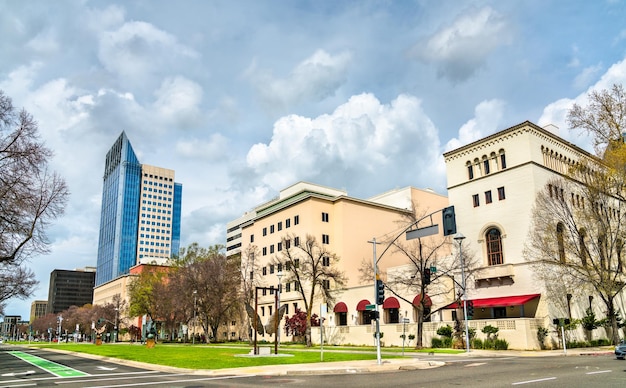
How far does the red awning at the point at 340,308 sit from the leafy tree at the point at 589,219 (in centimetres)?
2505

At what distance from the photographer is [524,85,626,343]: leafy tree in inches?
1713

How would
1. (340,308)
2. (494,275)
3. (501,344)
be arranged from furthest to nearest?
(340,308), (494,275), (501,344)

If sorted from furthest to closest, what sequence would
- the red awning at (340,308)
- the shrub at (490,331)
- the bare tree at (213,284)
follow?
the bare tree at (213,284) → the red awning at (340,308) → the shrub at (490,331)

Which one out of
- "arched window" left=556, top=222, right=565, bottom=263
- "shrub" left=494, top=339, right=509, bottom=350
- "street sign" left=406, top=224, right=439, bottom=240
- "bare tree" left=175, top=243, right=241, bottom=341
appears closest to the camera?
"street sign" left=406, top=224, right=439, bottom=240

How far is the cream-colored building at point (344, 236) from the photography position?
60.7 m

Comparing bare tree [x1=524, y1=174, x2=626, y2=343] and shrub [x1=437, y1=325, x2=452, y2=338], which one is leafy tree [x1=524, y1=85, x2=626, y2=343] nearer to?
bare tree [x1=524, y1=174, x2=626, y2=343]

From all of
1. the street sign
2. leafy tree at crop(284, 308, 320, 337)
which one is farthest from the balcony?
the street sign

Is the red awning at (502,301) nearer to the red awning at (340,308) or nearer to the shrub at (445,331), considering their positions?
the shrub at (445,331)

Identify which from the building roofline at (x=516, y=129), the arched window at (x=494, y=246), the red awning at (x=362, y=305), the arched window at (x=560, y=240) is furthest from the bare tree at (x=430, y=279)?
the building roofline at (x=516, y=129)

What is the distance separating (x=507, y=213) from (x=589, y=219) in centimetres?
808

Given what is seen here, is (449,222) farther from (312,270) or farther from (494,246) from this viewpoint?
(312,270)

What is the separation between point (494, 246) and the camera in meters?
52.3

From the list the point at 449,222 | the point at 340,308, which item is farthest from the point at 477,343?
the point at 449,222

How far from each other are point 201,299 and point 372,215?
29899mm
